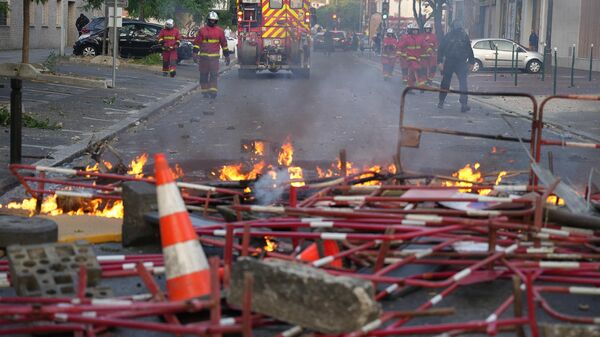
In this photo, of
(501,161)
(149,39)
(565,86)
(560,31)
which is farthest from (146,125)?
(560,31)

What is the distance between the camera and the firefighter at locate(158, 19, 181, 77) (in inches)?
1148

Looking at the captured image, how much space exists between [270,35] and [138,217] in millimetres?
26528

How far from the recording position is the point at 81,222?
7316mm

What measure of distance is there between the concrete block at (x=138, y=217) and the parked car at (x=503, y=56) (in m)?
34.1

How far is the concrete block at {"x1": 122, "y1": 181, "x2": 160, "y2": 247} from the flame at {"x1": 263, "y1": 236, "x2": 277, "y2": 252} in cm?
78

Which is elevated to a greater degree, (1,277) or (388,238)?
(388,238)

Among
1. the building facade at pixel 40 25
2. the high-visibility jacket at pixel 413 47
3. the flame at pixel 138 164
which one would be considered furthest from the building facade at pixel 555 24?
the flame at pixel 138 164

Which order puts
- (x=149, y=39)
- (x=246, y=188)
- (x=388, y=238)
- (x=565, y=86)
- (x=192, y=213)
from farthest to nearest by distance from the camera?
1. (x=149, y=39)
2. (x=565, y=86)
3. (x=246, y=188)
4. (x=192, y=213)
5. (x=388, y=238)

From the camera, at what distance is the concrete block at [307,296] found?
4223mm

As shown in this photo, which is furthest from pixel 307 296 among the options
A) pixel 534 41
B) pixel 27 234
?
pixel 534 41

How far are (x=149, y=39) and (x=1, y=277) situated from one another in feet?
111

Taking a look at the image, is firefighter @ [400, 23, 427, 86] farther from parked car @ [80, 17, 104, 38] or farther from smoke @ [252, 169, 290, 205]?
smoke @ [252, 169, 290, 205]

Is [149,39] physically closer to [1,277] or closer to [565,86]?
[565,86]

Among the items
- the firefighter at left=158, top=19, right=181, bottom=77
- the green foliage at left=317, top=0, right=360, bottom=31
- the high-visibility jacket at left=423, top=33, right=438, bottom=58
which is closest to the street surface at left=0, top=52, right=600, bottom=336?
the firefighter at left=158, top=19, right=181, bottom=77
